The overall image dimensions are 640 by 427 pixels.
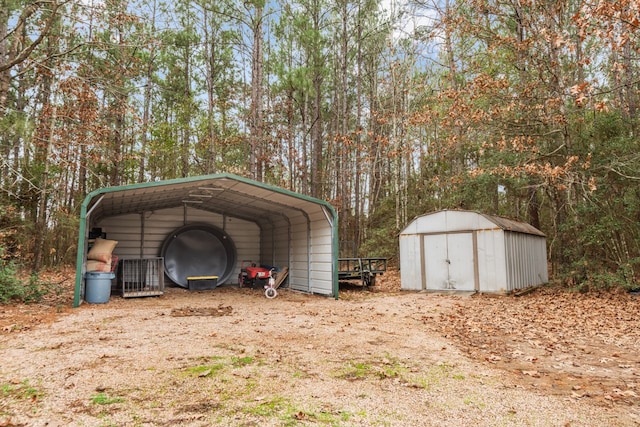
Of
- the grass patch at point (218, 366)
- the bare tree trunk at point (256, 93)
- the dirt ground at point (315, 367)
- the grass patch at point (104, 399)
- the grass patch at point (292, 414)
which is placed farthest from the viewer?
the bare tree trunk at point (256, 93)

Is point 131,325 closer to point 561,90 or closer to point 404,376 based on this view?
point 404,376

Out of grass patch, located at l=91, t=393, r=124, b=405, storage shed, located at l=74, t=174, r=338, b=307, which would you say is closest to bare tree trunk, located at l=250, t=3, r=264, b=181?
storage shed, located at l=74, t=174, r=338, b=307

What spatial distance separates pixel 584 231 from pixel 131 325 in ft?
36.2

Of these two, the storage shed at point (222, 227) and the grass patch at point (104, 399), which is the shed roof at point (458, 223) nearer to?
the storage shed at point (222, 227)

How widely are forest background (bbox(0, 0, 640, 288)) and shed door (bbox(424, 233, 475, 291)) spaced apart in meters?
2.04

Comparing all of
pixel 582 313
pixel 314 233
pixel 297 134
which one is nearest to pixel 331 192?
pixel 297 134

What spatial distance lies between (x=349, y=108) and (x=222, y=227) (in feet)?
36.7

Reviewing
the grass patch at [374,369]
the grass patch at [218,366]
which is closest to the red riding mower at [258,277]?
the grass patch at [218,366]

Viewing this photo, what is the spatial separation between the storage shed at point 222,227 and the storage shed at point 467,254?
3.39 metres

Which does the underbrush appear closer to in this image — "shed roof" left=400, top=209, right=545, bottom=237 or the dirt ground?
the dirt ground

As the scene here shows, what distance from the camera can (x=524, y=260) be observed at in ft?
39.0

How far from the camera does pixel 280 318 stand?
7.01 m

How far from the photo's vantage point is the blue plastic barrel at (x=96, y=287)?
8648 millimetres

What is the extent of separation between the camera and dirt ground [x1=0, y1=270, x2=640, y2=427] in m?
2.95
